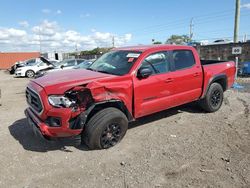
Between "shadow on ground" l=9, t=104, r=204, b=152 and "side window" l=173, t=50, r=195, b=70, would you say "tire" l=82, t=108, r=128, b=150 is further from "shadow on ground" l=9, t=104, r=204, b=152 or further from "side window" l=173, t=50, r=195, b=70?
"side window" l=173, t=50, r=195, b=70

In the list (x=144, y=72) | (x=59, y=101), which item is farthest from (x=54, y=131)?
(x=144, y=72)

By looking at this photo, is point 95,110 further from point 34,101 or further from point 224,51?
point 224,51

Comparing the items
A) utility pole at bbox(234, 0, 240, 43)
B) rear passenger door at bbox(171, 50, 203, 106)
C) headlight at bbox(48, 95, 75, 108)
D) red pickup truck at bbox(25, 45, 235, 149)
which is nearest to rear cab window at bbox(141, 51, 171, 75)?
red pickup truck at bbox(25, 45, 235, 149)

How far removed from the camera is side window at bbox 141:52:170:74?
4.90 meters

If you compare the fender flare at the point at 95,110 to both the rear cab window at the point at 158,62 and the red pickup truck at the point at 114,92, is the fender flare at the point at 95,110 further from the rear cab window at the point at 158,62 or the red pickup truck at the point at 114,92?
the rear cab window at the point at 158,62

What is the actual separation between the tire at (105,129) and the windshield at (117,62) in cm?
86

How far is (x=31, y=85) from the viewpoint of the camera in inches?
180

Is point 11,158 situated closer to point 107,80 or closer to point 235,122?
point 107,80

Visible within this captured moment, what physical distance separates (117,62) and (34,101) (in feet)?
5.96

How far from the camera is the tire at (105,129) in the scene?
161 inches

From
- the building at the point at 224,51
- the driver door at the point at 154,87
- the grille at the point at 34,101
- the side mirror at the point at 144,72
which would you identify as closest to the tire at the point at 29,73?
the building at the point at 224,51

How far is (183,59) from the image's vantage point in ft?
18.5

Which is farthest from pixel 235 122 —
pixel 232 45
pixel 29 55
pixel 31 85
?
pixel 29 55

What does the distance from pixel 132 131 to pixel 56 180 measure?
2.15 metres
